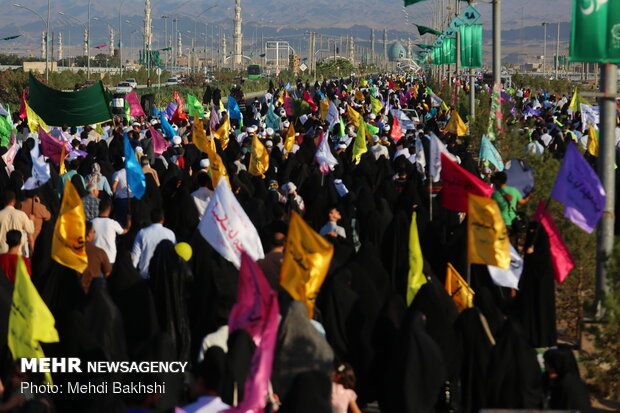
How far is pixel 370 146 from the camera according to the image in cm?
1755

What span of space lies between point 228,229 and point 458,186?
222cm

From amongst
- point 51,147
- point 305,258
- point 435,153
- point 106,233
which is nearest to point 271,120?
point 51,147

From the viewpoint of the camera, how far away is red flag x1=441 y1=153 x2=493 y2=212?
384 inches

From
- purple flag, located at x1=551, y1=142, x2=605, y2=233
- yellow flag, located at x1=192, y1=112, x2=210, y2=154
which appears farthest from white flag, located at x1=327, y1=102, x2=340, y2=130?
purple flag, located at x1=551, y1=142, x2=605, y2=233

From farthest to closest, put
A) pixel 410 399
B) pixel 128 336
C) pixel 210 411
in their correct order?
pixel 128 336
pixel 410 399
pixel 210 411

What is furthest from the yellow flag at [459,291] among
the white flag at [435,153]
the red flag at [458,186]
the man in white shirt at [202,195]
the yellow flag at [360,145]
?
the yellow flag at [360,145]

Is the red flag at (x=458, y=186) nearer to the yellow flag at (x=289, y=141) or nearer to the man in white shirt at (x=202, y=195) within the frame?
the man in white shirt at (x=202, y=195)

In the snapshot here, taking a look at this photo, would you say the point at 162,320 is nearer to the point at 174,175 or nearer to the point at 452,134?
the point at 174,175

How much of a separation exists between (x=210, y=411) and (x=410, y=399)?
1.86m

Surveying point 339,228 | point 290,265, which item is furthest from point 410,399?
point 339,228

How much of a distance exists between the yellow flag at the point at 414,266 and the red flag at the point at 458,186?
1.47 meters

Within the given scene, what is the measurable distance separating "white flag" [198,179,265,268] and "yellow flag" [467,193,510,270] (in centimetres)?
152

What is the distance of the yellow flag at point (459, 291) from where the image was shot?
8.76 meters

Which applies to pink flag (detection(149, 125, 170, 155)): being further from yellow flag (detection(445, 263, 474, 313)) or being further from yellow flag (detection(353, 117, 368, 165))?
yellow flag (detection(445, 263, 474, 313))
